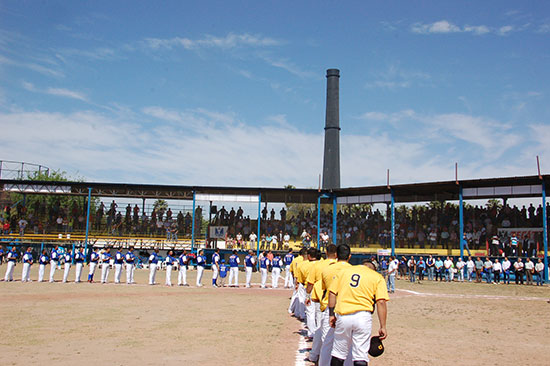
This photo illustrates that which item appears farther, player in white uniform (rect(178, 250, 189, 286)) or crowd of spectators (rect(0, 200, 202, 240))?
crowd of spectators (rect(0, 200, 202, 240))

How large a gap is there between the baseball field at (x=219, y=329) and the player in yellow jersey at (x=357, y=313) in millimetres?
2437

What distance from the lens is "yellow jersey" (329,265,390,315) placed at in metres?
5.85

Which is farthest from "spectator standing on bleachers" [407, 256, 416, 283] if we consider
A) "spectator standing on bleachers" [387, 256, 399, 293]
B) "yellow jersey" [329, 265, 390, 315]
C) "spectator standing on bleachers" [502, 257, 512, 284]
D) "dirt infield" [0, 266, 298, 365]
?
"yellow jersey" [329, 265, 390, 315]

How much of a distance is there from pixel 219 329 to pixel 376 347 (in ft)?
20.1

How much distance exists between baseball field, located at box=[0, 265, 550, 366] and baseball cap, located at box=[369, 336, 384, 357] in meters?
2.65

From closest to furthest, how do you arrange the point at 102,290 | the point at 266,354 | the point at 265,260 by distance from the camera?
the point at 266,354 < the point at 102,290 < the point at 265,260

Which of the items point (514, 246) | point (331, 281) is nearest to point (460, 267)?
point (514, 246)

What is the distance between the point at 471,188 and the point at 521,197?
2.88 m

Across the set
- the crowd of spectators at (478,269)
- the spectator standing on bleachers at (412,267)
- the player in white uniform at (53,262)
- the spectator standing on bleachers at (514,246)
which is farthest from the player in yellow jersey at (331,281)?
the spectator standing on bleachers at (514,246)

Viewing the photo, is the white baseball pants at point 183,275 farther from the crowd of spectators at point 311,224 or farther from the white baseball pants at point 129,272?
the crowd of spectators at point 311,224

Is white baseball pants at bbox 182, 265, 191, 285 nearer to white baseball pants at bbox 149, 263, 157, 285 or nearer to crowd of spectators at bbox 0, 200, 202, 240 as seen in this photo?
white baseball pants at bbox 149, 263, 157, 285

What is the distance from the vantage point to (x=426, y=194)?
35125 millimetres

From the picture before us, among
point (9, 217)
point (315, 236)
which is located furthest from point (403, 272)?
point (9, 217)

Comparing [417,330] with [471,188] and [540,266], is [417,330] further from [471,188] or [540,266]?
[471,188]
